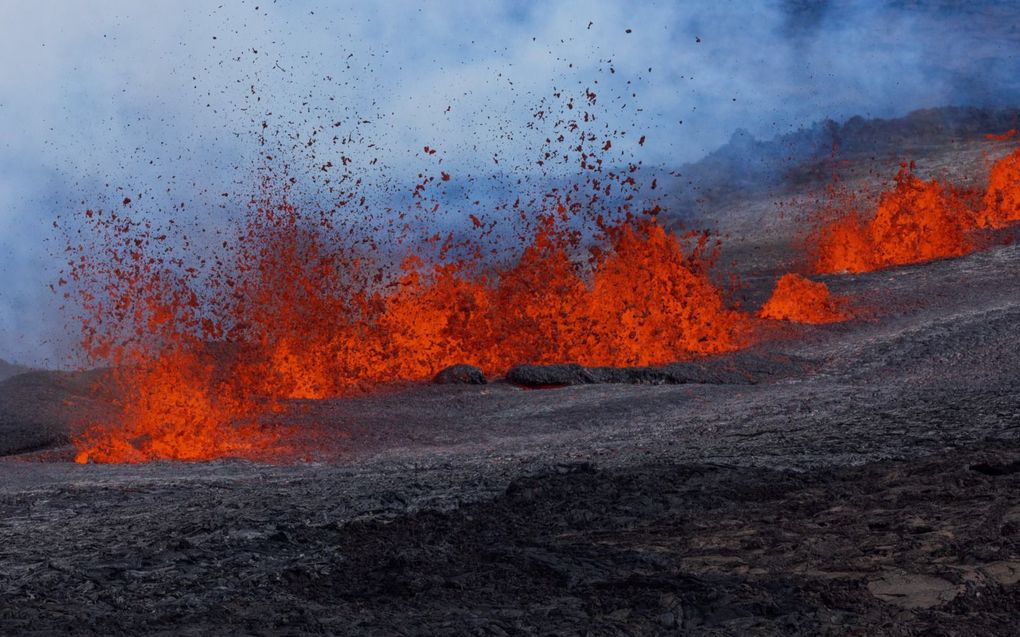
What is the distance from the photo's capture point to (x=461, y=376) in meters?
16.9

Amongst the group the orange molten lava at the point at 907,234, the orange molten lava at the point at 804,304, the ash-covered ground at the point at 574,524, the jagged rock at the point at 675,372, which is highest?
the orange molten lava at the point at 907,234

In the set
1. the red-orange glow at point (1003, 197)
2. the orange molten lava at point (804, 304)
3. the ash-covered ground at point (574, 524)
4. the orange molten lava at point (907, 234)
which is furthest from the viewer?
the red-orange glow at point (1003, 197)

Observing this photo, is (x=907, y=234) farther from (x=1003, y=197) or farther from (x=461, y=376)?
(x=461, y=376)

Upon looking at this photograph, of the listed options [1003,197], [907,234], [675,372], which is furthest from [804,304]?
[1003,197]

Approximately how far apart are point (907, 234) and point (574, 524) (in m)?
19.3

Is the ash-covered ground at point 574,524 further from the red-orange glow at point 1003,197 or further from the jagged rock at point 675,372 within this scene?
the red-orange glow at point 1003,197

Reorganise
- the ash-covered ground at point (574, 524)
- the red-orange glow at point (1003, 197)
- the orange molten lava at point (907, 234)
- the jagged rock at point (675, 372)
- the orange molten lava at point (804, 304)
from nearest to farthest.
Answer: the ash-covered ground at point (574, 524) → the jagged rock at point (675, 372) → the orange molten lava at point (804, 304) → the orange molten lava at point (907, 234) → the red-orange glow at point (1003, 197)

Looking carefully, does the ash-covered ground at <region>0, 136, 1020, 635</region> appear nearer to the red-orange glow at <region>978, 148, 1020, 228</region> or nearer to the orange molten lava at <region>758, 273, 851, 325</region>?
the orange molten lava at <region>758, 273, 851, 325</region>

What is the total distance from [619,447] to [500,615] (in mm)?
5811

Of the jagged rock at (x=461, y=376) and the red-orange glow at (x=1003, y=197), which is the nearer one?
the jagged rock at (x=461, y=376)

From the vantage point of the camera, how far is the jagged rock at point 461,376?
16766 mm

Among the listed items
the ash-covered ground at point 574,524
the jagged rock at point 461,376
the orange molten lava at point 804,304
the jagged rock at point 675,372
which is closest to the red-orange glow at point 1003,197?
the orange molten lava at point 804,304

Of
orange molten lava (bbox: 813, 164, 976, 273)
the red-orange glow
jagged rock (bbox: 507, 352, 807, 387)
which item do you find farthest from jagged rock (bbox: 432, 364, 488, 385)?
the red-orange glow

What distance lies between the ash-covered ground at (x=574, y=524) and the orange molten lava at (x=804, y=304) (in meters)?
4.79
